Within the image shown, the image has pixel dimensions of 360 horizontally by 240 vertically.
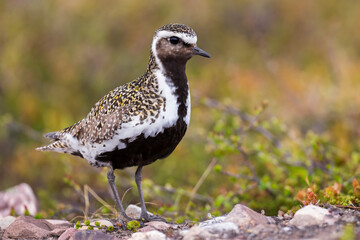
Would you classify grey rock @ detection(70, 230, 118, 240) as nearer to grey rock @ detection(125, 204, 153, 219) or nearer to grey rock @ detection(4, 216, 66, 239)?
grey rock @ detection(4, 216, 66, 239)

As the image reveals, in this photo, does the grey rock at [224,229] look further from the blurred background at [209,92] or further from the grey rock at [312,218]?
the blurred background at [209,92]

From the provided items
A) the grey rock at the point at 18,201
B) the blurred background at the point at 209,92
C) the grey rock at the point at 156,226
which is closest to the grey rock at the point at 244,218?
the grey rock at the point at 156,226

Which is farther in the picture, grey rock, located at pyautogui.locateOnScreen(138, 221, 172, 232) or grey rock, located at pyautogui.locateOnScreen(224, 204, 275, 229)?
grey rock, located at pyautogui.locateOnScreen(138, 221, 172, 232)

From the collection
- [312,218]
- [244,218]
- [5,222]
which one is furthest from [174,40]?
[5,222]

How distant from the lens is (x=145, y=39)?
11836mm

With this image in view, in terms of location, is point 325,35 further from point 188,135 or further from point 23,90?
point 23,90

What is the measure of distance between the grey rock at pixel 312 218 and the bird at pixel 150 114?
4.29ft

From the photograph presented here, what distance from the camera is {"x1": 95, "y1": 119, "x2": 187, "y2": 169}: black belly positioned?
15.1ft

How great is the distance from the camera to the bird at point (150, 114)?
4598 mm

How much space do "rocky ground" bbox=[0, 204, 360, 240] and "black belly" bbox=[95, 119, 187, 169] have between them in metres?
0.59

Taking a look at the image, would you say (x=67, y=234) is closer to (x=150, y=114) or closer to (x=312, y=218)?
(x=150, y=114)

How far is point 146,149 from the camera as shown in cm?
468

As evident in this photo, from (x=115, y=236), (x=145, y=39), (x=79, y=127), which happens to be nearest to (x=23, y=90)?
(x=145, y=39)

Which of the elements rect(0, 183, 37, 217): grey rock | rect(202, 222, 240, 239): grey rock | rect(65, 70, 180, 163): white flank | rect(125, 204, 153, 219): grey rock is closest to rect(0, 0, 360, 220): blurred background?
rect(0, 183, 37, 217): grey rock
